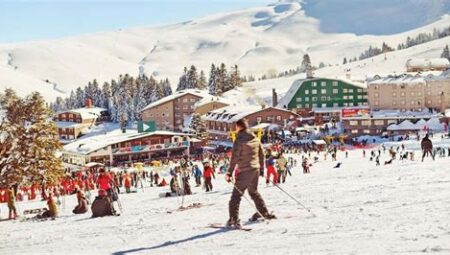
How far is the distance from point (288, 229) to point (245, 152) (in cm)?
124

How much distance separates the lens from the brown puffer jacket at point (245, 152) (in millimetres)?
9234

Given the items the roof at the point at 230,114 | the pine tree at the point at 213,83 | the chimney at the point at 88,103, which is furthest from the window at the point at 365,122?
the chimney at the point at 88,103

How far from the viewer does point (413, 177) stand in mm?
14852

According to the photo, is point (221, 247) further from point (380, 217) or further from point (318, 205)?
point (318, 205)

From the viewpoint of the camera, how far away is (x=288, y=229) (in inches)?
352

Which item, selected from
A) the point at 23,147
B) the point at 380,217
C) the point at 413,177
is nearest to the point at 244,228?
the point at 380,217

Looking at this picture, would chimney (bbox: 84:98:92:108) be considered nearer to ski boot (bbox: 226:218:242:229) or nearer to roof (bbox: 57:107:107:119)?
roof (bbox: 57:107:107:119)

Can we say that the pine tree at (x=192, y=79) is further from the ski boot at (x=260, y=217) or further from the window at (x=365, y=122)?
the ski boot at (x=260, y=217)

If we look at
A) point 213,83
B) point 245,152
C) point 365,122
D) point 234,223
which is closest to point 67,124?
point 213,83

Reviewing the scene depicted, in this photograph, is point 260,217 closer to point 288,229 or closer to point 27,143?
point 288,229

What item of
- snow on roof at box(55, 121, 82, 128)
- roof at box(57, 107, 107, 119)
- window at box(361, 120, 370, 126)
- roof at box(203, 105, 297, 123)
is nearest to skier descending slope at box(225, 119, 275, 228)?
window at box(361, 120, 370, 126)

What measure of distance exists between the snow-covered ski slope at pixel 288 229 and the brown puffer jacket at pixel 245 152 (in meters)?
0.90

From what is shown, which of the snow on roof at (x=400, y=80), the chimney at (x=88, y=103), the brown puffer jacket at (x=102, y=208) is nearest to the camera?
the brown puffer jacket at (x=102, y=208)

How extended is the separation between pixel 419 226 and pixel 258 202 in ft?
7.92
